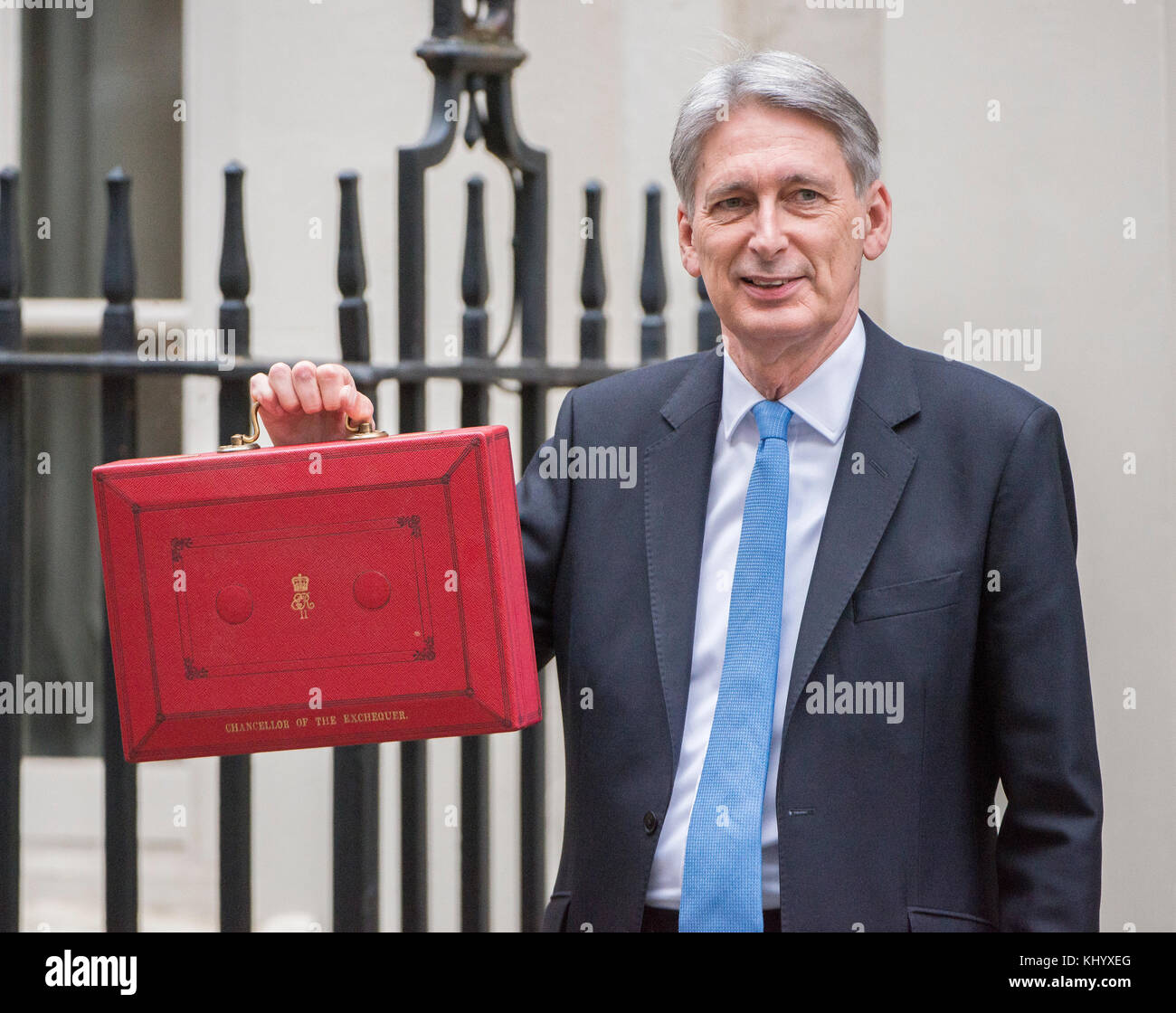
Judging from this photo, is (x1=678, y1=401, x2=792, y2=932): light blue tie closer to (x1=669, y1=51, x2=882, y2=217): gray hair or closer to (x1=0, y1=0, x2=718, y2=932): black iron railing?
(x1=669, y1=51, x2=882, y2=217): gray hair

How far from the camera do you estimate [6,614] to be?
2.96 meters

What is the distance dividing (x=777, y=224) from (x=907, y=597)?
1.80 feet

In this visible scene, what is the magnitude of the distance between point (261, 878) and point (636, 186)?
8.13 feet

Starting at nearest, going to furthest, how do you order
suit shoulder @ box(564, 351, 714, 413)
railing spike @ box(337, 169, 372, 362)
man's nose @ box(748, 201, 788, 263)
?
man's nose @ box(748, 201, 788, 263) → suit shoulder @ box(564, 351, 714, 413) → railing spike @ box(337, 169, 372, 362)

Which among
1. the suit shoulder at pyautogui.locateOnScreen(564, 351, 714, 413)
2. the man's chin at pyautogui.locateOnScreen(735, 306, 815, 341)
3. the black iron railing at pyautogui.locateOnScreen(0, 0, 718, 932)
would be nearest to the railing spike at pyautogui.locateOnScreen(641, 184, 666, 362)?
the black iron railing at pyautogui.locateOnScreen(0, 0, 718, 932)

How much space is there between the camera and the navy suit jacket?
1.92 m

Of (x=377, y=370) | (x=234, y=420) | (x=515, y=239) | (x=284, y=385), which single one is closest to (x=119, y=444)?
(x=234, y=420)

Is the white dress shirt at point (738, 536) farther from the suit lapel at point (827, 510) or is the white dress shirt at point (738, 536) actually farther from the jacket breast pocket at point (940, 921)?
the jacket breast pocket at point (940, 921)

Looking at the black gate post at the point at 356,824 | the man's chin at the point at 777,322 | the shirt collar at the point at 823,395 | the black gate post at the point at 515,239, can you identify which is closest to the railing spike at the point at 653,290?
the black gate post at the point at 515,239

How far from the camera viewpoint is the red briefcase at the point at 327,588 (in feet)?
6.68

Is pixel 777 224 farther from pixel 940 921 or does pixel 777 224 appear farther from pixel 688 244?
pixel 940 921

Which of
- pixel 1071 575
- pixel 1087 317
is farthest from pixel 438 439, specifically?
pixel 1087 317

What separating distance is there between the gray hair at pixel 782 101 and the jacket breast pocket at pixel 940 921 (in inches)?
39.6

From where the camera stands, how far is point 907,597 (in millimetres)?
1959
